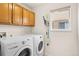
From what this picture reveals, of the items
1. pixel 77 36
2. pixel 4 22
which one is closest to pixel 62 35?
pixel 77 36

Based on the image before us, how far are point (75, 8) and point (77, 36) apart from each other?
0.35 metres

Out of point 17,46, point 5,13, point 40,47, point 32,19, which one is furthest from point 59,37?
point 5,13

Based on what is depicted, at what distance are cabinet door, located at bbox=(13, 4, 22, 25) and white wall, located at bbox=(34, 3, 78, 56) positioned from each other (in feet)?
0.70

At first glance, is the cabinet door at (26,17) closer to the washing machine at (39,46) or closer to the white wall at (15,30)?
the white wall at (15,30)

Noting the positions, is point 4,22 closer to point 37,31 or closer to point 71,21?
point 37,31

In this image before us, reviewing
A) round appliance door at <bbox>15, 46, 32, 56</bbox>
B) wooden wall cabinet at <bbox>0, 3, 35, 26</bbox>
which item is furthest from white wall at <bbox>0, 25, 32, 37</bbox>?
round appliance door at <bbox>15, 46, 32, 56</bbox>

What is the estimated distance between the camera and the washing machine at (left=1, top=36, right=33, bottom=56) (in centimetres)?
128

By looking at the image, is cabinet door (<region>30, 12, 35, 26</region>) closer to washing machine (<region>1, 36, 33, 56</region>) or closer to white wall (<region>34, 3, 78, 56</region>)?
white wall (<region>34, 3, 78, 56</region>)

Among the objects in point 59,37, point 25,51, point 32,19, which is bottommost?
point 25,51

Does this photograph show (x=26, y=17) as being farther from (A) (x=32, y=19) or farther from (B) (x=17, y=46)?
(B) (x=17, y=46)

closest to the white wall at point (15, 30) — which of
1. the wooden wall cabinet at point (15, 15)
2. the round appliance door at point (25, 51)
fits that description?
the wooden wall cabinet at point (15, 15)

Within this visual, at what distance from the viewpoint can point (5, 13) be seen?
4.35ft

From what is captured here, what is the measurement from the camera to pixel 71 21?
4.69ft

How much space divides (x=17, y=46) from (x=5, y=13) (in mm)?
418
